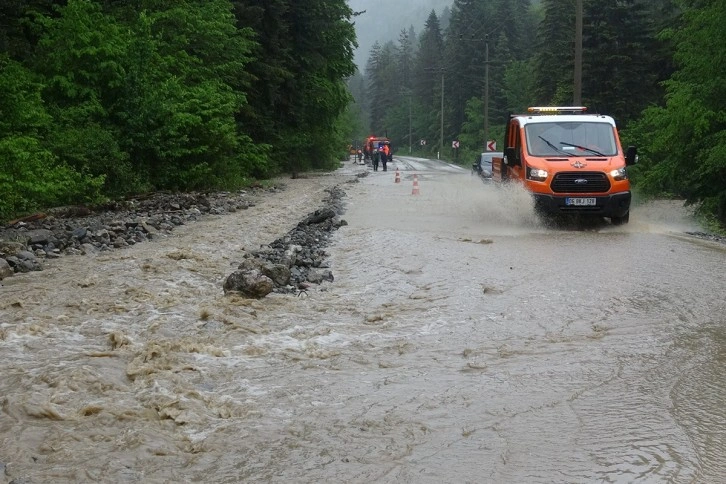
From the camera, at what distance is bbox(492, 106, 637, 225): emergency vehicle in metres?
14.6

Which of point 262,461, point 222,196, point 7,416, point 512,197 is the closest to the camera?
point 262,461

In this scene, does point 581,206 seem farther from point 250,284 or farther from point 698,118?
point 250,284

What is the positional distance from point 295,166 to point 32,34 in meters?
19.6

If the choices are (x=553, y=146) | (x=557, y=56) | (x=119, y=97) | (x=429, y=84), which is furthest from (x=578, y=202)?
(x=429, y=84)

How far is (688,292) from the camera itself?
874cm

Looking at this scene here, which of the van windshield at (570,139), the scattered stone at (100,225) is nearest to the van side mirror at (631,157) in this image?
the van windshield at (570,139)

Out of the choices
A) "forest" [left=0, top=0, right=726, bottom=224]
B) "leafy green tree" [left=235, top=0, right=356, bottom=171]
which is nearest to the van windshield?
"forest" [left=0, top=0, right=726, bottom=224]

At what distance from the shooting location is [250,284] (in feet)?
27.8

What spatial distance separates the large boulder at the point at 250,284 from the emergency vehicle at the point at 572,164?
7.63 meters

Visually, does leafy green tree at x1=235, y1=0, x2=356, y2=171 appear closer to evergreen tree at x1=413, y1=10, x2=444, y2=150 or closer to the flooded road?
the flooded road

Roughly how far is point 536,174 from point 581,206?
1046 millimetres

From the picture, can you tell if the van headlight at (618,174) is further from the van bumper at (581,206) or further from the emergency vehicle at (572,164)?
the van bumper at (581,206)

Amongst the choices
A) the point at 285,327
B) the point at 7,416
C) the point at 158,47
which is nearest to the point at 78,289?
the point at 285,327

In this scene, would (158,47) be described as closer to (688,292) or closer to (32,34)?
(32,34)
